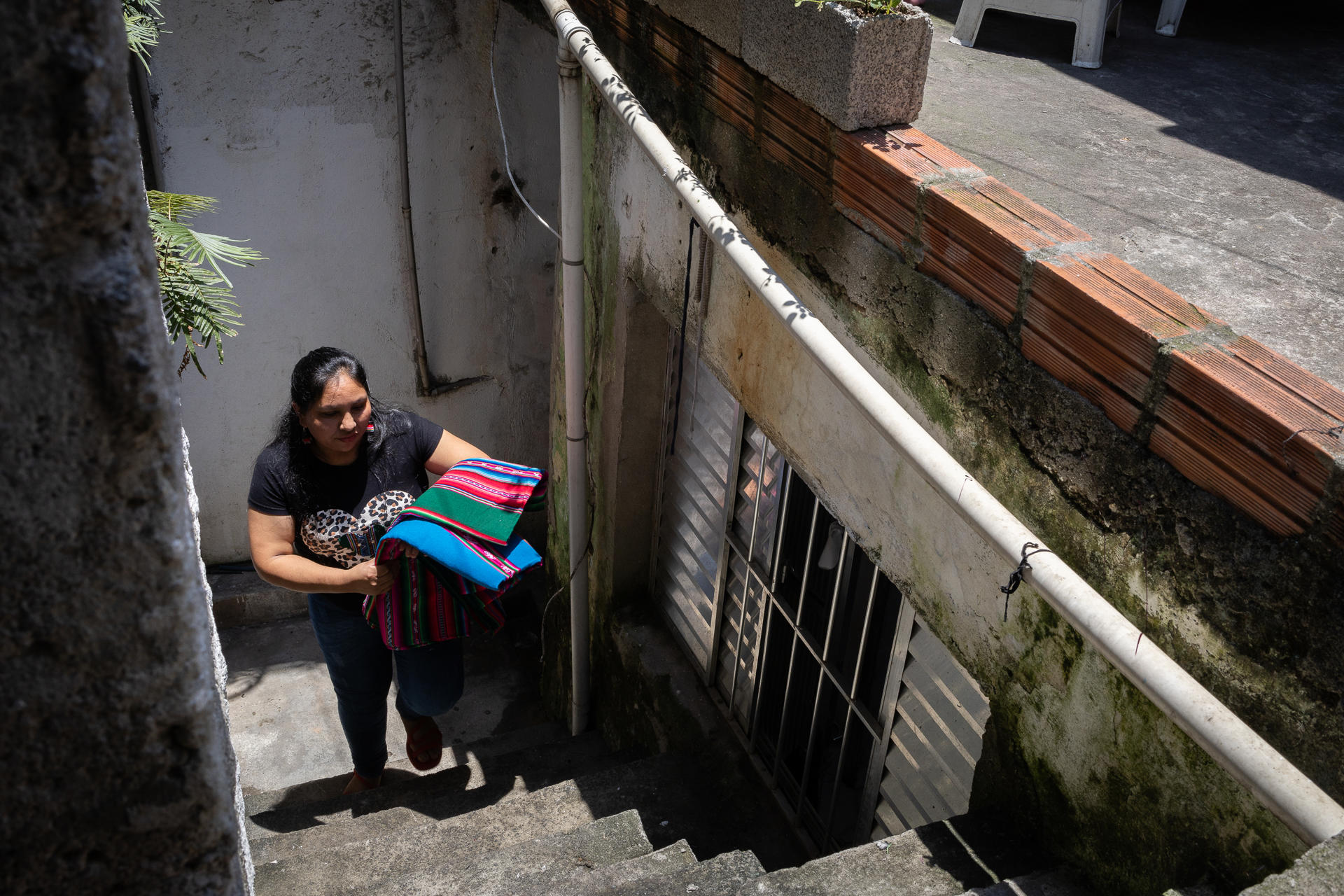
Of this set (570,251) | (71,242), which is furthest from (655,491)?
(71,242)

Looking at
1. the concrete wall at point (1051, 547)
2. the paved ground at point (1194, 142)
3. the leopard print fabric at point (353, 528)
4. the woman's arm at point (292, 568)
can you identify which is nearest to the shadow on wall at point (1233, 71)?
the paved ground at point (1194, 142)

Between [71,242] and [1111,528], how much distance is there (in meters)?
1.94

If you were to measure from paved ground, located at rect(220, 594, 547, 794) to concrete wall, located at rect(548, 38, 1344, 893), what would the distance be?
3337 mm

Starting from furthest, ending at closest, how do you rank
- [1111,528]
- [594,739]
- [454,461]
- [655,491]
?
A: 1. [594,739]
2. [655,491]
3. [454,461]
4. [1111,528]

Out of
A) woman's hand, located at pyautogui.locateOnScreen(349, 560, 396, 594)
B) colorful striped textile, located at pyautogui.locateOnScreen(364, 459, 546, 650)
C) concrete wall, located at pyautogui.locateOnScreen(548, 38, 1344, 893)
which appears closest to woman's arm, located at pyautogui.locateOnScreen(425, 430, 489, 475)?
colorful striped textile, located at pyautogui.locateOnScreen(364, 459, 546, 650)

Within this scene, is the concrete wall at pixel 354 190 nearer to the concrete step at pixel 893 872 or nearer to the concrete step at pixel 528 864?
the concrete step at pixel 528 864

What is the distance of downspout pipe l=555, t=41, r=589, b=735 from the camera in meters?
3.92

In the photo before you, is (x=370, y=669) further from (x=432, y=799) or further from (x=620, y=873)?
(x=620, y=873)

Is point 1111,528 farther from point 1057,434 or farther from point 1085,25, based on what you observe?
point 1085,25

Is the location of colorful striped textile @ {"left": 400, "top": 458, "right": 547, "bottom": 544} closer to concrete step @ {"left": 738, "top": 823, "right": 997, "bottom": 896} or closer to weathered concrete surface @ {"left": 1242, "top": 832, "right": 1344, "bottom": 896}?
concrete step @ {"left": 738, "top": 823, "right": 997, "bottom": 896}

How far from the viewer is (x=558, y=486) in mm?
5484

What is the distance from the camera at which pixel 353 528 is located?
373cm

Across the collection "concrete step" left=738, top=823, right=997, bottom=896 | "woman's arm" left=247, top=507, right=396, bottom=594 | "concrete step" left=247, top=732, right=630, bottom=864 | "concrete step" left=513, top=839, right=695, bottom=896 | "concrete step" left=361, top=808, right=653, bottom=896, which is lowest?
"concrete step" left=247, top=732, right=630, bottom=864

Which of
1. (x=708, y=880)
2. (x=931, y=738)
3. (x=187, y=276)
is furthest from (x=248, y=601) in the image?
(x=931, y=738)
